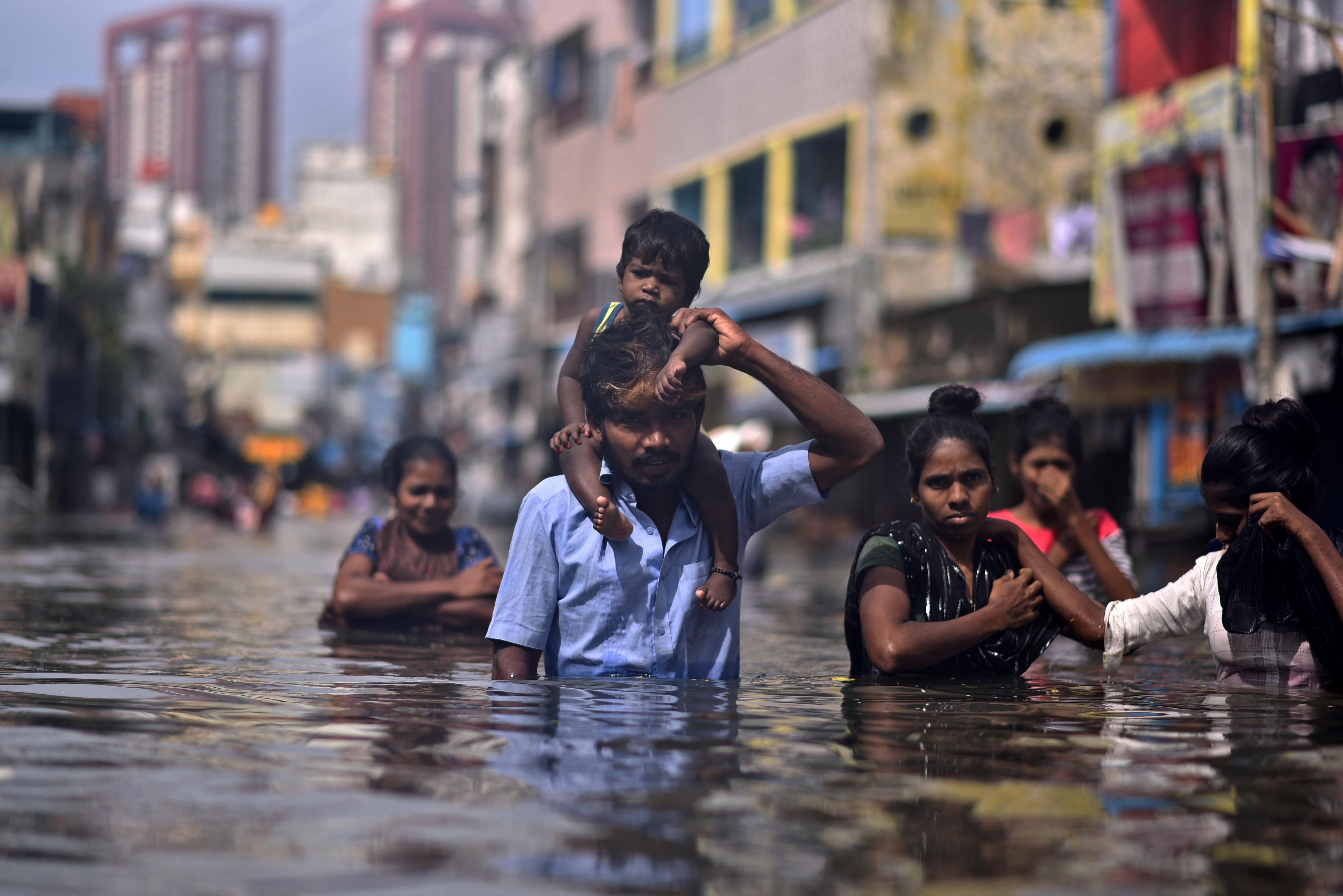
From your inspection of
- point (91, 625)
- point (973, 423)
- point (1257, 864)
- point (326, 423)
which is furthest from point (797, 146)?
point (326, 423)

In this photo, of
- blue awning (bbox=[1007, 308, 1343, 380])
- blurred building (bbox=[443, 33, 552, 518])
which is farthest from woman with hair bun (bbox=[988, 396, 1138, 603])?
blurred building (bbox=[443, 33, 552, 518])

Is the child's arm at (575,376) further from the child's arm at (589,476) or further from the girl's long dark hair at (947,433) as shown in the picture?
the girl's long dark hair at (947,433)

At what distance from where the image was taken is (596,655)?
15.0 feet

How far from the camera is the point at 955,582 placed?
4.98 meters

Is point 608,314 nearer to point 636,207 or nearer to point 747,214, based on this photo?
point 747,214

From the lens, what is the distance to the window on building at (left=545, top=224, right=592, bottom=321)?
43250mm

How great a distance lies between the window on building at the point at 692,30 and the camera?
34.2m

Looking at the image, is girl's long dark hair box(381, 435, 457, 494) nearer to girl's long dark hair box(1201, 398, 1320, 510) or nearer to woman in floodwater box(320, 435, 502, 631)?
woman in floodwater box(320, 435, 502, 631)

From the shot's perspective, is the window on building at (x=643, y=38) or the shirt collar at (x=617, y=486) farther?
the window on building at (x=643, y=38)

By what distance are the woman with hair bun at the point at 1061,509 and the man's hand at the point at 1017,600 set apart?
133 centimetres

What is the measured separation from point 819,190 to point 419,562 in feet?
75.5

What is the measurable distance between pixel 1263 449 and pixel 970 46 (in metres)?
23.9

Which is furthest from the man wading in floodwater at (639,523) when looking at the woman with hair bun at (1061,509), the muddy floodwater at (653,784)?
the woman with hair bun at (1061,509)

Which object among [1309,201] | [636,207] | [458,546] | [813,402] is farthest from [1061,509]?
[636,207]
